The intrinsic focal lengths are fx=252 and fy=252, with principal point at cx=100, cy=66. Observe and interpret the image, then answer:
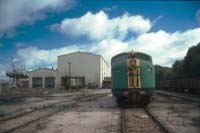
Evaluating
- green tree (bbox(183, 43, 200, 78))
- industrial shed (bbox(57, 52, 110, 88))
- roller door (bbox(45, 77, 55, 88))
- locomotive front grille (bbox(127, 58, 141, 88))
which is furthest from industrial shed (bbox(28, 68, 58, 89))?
locomotive front grille (bbox(127, 58, 141, 88))

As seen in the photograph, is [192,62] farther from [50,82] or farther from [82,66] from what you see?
[50,82]

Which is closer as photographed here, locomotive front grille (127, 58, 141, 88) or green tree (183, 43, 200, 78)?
locomotive front grille (127, 58, 141, 88)

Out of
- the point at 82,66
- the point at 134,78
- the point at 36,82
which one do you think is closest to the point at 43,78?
the point at 36,82

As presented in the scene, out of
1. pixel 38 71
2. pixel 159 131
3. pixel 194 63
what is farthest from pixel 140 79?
pixel 38 71

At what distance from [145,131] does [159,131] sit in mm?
411

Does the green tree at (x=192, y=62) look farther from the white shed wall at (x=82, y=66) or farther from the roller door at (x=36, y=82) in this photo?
the roller door at (x=36, y=82)

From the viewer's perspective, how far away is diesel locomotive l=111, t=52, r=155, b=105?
13.4m

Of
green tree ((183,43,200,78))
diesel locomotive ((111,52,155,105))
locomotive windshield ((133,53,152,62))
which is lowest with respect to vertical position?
diesel locomotive ((111,52,155,105))

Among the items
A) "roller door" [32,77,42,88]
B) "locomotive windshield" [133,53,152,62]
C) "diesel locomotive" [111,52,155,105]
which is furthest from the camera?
"roller door" [32,77,42,88]

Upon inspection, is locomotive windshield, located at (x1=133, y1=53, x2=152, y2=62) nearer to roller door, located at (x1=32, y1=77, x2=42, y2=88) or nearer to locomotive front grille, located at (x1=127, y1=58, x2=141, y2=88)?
locomotive front grille, located at (x1=127, y1=58, x2=141, y2=88)

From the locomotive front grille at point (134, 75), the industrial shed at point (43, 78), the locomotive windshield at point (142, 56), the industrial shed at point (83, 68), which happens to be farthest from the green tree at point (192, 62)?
the industrial shed at point (43, 78)

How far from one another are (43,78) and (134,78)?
60.4 metres

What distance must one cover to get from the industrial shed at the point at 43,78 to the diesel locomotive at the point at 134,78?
5631 centimetres

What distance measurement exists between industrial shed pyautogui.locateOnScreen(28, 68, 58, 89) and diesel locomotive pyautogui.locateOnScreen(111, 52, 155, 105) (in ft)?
185
